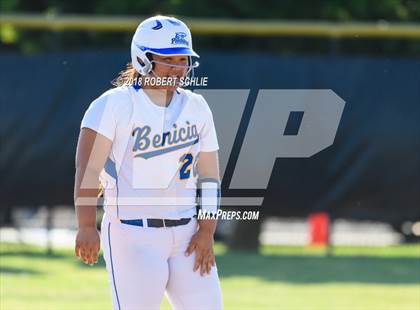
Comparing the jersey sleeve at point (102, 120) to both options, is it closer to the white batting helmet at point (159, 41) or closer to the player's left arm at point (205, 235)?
the white batting helmet at point (159, 41)

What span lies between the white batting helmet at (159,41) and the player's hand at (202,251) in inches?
31.0

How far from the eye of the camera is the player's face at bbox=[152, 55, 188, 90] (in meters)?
4.54

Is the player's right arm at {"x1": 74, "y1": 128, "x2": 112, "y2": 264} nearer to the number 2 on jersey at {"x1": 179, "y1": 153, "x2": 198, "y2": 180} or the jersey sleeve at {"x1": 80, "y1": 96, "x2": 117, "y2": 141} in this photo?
the jersey sleeve at {"x1": 80, "y1": 96, "x2": 117, "y2": 141}

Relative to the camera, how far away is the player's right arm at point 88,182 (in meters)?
4.40

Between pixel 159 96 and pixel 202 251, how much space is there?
0.73 m

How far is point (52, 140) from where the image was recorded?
1052 centimetres

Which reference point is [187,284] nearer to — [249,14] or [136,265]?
[136,265]

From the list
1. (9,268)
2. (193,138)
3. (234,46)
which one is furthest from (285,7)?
(193,138)

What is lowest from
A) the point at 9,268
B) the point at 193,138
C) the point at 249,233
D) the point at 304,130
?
the point at 249,233

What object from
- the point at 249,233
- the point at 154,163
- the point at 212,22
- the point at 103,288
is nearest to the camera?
the point at 154,163

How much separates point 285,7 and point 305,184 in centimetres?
350

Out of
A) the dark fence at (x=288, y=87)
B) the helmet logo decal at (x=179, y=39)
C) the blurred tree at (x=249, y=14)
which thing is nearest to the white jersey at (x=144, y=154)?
the helmet logo decal at (x=179, y=39)

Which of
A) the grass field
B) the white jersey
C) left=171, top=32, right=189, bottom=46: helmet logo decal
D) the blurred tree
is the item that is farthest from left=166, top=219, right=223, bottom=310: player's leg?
the blurred tree

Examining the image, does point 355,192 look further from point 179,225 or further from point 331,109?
point 179,225
